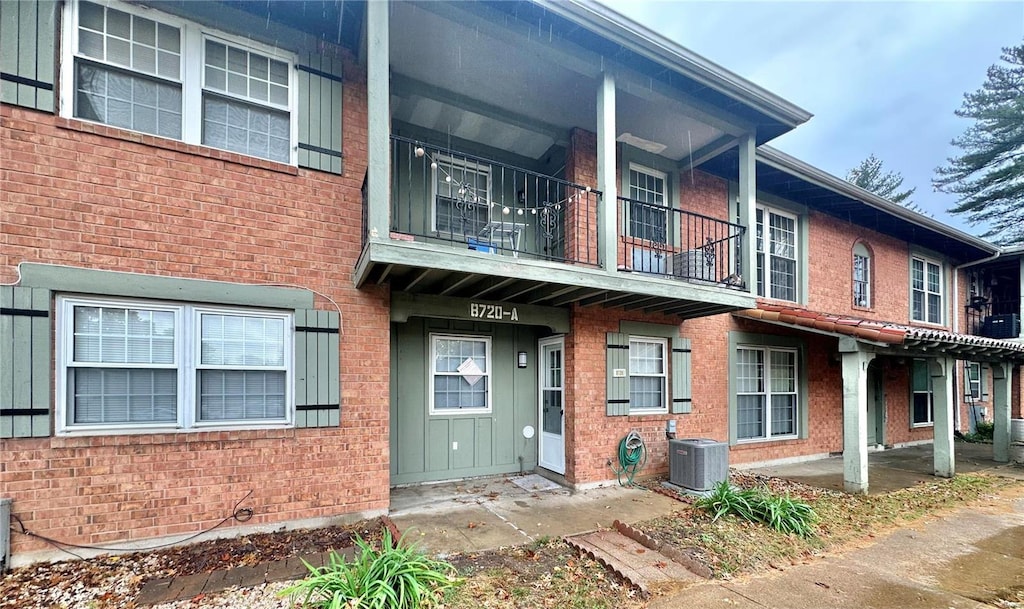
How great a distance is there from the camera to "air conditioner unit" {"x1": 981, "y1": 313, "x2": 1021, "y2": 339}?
1331 centimetres

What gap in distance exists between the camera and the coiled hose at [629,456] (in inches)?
273

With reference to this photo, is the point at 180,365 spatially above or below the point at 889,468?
above

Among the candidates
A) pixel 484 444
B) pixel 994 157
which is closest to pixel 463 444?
pixel 484 444

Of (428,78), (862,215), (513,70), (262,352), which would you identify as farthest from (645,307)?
(862,215)

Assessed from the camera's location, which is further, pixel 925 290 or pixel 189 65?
pixel 925 290

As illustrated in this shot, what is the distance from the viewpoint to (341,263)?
5262mm

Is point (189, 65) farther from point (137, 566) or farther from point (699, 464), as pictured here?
point (699, 464)

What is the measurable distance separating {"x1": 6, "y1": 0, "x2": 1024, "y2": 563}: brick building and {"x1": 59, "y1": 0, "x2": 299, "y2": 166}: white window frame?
23mm

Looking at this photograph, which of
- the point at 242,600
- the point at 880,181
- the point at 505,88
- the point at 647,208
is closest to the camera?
the point at 242,600

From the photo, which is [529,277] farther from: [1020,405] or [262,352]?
[1020,405]

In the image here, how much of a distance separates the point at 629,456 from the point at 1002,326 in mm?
14373

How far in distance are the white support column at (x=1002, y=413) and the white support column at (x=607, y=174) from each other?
9.86 m

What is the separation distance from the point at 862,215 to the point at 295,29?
37.8 feet

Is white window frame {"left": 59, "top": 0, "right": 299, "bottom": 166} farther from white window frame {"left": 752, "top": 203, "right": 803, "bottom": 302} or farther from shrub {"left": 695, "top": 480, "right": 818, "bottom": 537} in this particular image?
white window frame {"left": 752, "top": 203, "right": 803, "bottom": 302}
